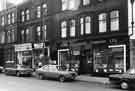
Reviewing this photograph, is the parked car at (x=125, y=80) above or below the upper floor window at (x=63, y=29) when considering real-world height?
below

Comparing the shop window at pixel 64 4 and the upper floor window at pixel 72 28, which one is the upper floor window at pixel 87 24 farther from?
the shop window at pixel 64 4

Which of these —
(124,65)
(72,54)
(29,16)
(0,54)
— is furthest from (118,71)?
(0,54)

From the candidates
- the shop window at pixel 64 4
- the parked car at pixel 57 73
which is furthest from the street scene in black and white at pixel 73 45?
the shop window at pixel 64 4

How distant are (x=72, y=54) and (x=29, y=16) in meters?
10.9

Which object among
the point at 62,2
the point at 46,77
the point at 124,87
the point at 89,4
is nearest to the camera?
the point at 124,87

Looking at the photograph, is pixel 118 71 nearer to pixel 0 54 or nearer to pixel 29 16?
pixel 29 16

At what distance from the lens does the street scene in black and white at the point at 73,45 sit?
18.0 m

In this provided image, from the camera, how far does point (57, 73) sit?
18484 mm

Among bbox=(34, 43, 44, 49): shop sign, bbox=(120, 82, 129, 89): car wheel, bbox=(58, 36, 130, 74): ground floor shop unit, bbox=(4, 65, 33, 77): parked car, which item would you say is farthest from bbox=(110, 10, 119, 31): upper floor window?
bbox=(34, 43, 44, 49): shop sign

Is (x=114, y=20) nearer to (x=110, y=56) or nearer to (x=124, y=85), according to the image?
(x=110, y=56)

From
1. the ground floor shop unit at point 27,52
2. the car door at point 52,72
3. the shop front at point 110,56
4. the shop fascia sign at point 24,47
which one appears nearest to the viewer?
the car door at point 52,72

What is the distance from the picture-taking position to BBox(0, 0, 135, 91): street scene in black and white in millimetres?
18000

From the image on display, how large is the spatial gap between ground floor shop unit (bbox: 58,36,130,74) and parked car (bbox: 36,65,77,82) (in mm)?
4571

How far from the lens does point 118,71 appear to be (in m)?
20.5
